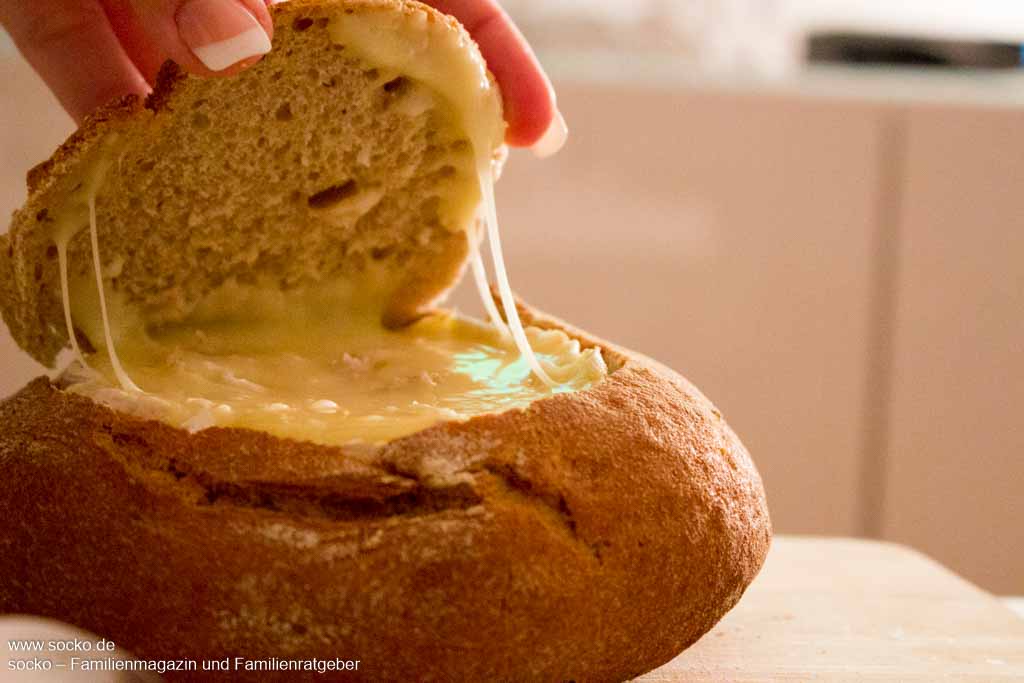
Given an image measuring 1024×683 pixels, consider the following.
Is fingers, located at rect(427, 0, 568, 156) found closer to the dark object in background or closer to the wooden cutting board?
the wooden cutting board

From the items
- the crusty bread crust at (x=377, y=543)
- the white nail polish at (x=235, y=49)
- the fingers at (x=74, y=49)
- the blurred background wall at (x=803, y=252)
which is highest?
the white nail polish at (x=235, y=49)

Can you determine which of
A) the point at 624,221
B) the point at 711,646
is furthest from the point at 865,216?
the point at 711,646

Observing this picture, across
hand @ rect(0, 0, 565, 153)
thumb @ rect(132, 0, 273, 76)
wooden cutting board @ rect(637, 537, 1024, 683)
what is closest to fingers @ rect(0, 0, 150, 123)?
hand @ rect(0, 0, 565, 153)

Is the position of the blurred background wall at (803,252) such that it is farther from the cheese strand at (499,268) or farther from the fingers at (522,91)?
the cheese strand at (499,268)

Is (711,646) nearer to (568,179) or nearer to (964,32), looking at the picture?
(568,179)

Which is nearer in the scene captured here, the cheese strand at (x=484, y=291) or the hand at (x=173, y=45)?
the hand at (x=173, y=45)

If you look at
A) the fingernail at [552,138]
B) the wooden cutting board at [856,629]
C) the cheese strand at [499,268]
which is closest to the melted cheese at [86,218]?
the cheese strand at [499,268]

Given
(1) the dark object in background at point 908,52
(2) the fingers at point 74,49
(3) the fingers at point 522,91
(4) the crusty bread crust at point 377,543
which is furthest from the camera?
(1) the dark object in background at point 908,52
